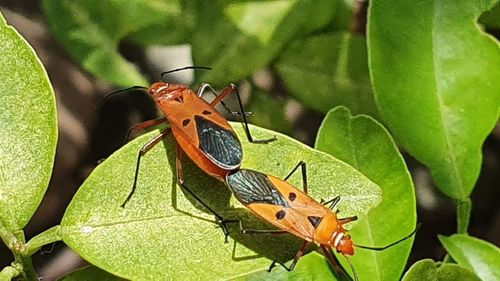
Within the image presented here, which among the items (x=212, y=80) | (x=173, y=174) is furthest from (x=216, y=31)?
(x=173, y=174)

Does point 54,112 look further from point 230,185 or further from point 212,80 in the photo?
point 212,80

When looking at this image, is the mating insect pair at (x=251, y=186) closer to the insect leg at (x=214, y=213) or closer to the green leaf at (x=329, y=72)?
the insect leg at (x=214, y=213)

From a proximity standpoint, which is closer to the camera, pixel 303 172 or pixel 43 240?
pixel 43 240

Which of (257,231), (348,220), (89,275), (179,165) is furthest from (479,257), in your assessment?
(89,275)

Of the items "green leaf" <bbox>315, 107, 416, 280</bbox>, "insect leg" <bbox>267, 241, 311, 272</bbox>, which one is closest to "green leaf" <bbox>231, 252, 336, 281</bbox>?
"insect leg" <bbox>267, 241, 311, 272</bbox>

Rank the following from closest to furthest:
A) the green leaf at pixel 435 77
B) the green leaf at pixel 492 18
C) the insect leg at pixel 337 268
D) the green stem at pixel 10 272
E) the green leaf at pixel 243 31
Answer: the green stem at pixel 10 272
the insect leg at pixel 337 268
the green leaf at pixel 435 77
the green leaf at pixel 492 18
the green leaf at pixel 243 31

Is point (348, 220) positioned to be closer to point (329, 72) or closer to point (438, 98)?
point (438, 98)

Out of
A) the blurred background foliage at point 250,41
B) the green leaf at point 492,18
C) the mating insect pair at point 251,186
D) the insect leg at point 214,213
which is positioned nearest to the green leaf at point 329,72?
the blurred background foliage at point 250,41
